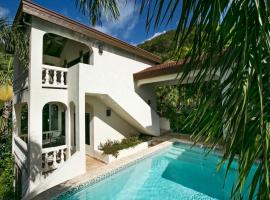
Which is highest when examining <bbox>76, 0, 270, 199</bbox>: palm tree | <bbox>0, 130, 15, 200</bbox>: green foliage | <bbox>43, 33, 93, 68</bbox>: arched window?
<bbox>43, 33, 93, 68</bbox>: arched window

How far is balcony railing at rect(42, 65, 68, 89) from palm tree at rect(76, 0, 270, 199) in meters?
10.3

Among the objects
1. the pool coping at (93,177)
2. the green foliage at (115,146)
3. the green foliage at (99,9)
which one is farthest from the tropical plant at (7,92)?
the green foliage at (99,9)

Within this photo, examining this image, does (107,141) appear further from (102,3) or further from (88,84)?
(102,3)

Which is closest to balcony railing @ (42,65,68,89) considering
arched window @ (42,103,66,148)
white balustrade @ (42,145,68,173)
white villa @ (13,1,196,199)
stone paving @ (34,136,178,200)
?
white villa @ (13,1,196,199)

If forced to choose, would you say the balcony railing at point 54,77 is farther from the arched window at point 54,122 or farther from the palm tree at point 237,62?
the palm tree at point 237,62

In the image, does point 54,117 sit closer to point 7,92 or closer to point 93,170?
point 7,92

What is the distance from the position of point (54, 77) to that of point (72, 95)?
1.45 meters

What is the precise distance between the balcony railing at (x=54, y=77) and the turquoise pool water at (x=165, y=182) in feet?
19.6

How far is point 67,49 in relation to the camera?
1775 cm

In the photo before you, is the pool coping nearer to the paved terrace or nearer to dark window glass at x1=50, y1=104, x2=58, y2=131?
the paved terrace

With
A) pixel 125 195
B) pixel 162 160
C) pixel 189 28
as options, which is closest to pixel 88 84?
pixel 125 195

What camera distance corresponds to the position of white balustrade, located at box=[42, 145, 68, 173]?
1054 cm

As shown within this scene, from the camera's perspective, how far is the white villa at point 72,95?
33.0 feet

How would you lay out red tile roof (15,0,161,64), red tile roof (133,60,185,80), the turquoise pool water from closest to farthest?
the turquoise pool water < red tile roof (15,0,161,64) < red tile roof (133,60,185,80)
